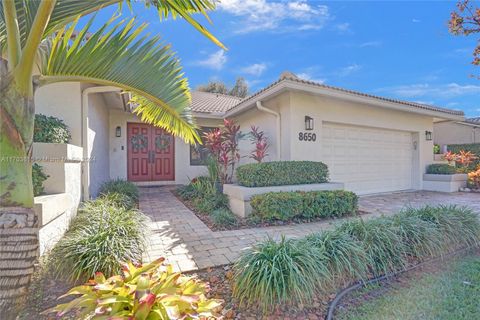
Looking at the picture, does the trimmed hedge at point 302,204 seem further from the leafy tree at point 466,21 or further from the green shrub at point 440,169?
the green shrub at point 440,169

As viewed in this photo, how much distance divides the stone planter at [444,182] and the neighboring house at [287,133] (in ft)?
0.96

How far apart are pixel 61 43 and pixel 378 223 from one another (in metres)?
4.45

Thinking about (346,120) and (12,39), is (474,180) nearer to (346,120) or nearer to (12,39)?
(346,120)

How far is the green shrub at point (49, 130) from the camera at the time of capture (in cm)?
458

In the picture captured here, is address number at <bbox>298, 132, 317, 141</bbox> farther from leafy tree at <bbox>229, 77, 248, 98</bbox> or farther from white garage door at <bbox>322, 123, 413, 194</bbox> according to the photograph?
leafy tree at <bbox>229, 77, 248, 98</bbox>

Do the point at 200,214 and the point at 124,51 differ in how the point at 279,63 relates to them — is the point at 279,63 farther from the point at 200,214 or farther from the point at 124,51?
the point at 124,51

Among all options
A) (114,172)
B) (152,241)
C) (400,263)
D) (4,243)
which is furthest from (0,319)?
(114,172)

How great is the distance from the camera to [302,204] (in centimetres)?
556

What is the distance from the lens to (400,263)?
3.33 meters

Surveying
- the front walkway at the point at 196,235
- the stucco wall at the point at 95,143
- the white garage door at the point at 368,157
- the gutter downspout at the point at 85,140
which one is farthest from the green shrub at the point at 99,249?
the white garage door at the point at 368,157

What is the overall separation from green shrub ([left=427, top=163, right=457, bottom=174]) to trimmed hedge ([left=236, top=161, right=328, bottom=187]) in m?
6.74

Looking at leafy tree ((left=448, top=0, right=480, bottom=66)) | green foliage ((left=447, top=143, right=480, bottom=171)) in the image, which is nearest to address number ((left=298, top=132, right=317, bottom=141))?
leafy tree ((left=448, top=0, right=480, bottom=66))

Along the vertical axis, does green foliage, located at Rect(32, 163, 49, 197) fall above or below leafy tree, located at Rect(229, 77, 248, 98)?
below

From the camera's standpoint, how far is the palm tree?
6.49ft
